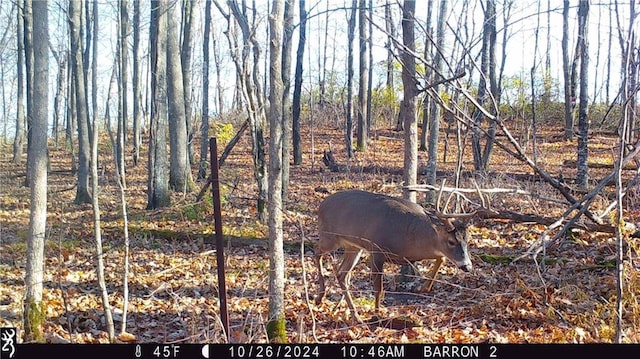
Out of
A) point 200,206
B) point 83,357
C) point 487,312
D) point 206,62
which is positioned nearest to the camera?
point 83,357


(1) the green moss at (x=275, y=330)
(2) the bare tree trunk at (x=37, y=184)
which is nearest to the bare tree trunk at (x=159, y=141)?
(2) the bare tree trunk at (x=37, y=184)

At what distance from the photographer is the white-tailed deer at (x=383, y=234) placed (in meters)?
7.14

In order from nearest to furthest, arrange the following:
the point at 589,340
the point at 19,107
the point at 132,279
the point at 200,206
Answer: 1. the point at 589,340
2. the point at 132,279
3. the point at 200,206
4. the point at 19,107

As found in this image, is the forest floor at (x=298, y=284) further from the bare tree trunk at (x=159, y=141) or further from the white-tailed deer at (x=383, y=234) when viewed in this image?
the bare tree trunk at (x=159, y=141)

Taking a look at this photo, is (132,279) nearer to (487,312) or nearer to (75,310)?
(75,310)

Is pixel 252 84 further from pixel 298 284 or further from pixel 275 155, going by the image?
pixel 275 155

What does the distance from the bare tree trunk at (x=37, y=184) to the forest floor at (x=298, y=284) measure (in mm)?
237

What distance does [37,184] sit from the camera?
5.91 metres

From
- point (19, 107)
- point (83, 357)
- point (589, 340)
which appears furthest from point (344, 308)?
point (19, 107)

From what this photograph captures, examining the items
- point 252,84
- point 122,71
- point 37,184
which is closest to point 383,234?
point 37,184

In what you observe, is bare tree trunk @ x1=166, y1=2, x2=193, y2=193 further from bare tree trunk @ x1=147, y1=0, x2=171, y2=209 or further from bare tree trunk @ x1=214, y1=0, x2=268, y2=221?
bare tree trunk @ x1=214, y1=0, x2=268, y2=221

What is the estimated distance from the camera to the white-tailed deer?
7.14m

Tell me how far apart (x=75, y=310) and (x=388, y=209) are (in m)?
4.00

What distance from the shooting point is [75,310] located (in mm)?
7199
